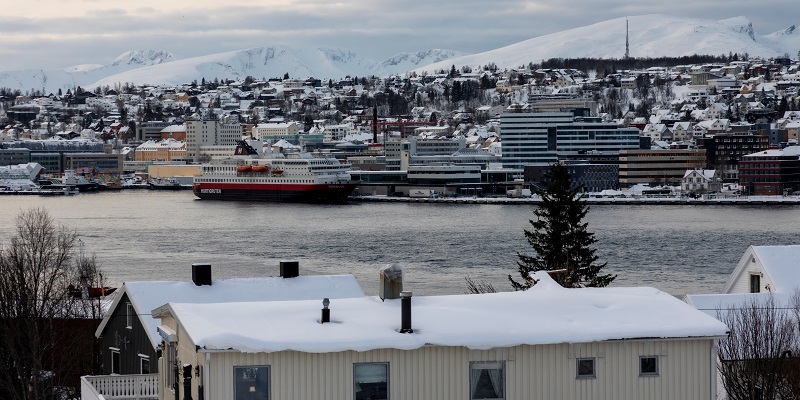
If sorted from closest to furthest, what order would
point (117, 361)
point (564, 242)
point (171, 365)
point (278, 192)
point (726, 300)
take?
point (171, 365) → point (726, 300) → point (117, 361) → point (564, 242) → point (278, 192)

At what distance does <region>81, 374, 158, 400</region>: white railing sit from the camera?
538 centimetres

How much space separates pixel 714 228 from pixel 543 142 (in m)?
27.7

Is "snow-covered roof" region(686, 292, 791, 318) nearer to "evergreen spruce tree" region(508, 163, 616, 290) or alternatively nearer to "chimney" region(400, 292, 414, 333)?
"chimney" region(400, 292, 414, 333)

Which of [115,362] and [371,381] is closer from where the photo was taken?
[371,381]

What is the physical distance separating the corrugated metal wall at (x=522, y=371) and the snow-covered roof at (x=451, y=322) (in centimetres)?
5

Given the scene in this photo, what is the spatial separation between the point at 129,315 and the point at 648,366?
3669 millimetres

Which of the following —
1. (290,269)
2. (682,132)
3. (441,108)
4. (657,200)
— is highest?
(441,108)

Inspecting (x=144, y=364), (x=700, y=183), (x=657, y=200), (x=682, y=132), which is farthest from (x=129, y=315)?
(x=682, y=132)

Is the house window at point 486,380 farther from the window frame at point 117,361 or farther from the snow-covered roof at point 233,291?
the window frame at point 117,361

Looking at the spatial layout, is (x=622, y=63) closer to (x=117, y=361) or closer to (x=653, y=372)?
(x=117, y=361)

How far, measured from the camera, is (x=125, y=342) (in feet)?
24.6

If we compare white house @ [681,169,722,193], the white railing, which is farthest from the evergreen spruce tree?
white house @ [681,169,722,193]

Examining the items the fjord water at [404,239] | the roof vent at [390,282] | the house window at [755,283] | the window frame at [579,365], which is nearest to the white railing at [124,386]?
the roof vent at [390,282]

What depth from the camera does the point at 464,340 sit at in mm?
4250
